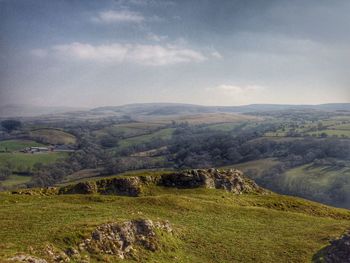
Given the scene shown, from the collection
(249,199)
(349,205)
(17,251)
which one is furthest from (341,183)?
Answer: (17,251)

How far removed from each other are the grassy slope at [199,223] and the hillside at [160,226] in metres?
0.09

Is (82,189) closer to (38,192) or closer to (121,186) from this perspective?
(121,186)

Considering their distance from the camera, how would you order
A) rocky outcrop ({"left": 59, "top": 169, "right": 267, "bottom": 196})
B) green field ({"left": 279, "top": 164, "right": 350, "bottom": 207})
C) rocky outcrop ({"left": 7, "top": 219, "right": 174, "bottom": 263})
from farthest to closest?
1. green field ({"left": 279, "top": 164, "right": 350, "bottom": 207})
2. rocky outcrop ({"left": 59, "top": 169, "right": 267, "bottom": 196})
3. rocky outcrop ({"left": 7, "top": 219, "right": 174, "bottom": 263})

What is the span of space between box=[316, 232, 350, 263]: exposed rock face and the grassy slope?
1632 mm

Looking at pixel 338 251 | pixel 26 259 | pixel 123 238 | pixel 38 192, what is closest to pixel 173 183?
pixel 38 192

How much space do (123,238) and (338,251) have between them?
72.2ft

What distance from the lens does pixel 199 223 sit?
42.4 metres

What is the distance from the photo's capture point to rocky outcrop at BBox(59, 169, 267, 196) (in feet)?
188

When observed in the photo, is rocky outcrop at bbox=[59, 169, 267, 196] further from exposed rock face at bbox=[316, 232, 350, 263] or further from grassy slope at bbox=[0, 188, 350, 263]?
exposed rock face at bbox=[316, 232, 350, 263]

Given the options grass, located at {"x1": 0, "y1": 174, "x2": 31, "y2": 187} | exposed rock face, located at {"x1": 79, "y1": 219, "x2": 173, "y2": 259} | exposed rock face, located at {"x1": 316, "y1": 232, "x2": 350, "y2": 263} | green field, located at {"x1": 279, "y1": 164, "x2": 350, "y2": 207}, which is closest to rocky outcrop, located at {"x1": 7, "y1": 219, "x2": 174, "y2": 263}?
exposed rock face, located at {"x1": 79, "y1": 219, "x2": 173, "y2": 259}

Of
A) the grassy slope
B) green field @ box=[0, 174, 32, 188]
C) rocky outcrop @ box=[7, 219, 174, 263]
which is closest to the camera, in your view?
rocky outcrop @ box=[7, 219, 174, 263]

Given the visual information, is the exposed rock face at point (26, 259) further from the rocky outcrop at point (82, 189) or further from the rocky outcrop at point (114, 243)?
the rocky outcrop at point (82, 189)

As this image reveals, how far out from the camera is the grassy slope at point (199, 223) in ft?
108

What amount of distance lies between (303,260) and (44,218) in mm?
27766
